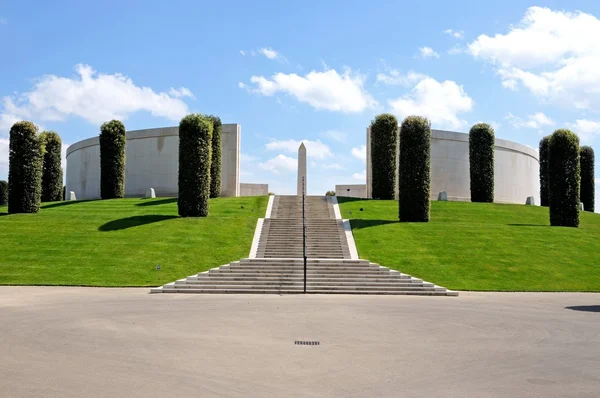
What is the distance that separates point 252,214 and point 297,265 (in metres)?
12.1

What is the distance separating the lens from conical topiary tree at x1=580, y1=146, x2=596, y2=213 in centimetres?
4888

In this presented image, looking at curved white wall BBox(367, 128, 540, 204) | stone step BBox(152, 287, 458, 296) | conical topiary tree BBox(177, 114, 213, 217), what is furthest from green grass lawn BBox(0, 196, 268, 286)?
curved white wall BBox(367, 128, 540, 204)

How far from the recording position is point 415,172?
110 ft

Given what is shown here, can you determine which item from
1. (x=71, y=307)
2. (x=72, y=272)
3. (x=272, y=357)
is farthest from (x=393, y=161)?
(x=272, y=357)

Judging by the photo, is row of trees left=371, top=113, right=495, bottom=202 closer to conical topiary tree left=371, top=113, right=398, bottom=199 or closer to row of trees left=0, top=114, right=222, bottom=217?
conical topiary tree left=371, top=113, right=398, bottom=199

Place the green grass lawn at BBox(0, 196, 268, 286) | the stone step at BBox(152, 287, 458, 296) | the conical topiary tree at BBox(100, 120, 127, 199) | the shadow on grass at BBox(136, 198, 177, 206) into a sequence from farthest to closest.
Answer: the conical topiary tree at BBox(100, 120, 127, 199) < the shadow on grass at BBox(136, 198, 177, 206) < the green grass lawn at BBox(0, 196, 268, 286) < the stone step at BBox(152, 287, 458, 296)

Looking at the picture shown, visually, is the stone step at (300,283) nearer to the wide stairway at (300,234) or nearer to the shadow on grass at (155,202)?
the wide stairway at (300,234)

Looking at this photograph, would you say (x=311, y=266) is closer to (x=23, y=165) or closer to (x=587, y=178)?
(x=23, y=165)

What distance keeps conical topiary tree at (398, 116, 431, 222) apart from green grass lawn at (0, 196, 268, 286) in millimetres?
9230

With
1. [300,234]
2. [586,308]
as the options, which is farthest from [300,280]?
[586,308]

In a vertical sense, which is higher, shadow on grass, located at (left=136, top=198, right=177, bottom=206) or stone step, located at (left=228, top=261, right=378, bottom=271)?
shadow on grass, located at (left=136, top=198, right=177, bottom=206)

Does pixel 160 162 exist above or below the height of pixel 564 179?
above

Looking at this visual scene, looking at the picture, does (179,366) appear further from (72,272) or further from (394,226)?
(394,226)

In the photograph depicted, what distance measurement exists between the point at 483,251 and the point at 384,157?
714 inches
